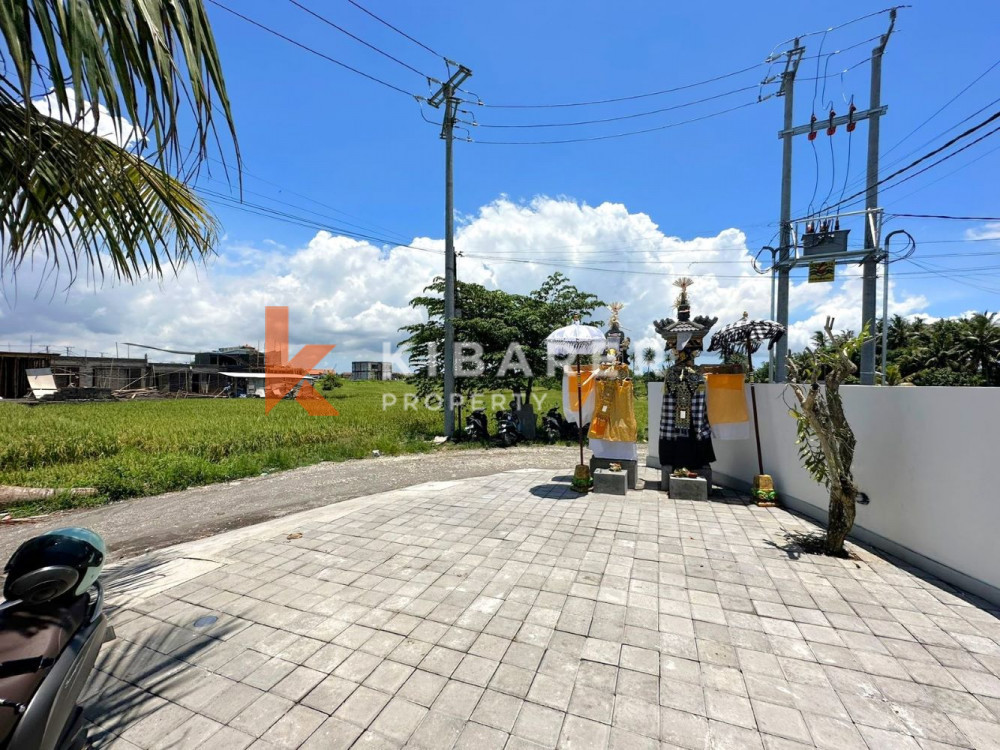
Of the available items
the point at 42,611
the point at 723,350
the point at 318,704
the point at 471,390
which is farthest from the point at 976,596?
the point at 471,390

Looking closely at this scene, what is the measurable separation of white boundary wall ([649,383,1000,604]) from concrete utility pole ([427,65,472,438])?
8.11 metres

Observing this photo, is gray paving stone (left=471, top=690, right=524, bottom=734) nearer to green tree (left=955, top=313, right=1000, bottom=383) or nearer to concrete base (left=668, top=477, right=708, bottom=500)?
concrete base (left=668, top=477, right=708, bottom=500)

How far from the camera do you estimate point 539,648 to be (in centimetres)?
234

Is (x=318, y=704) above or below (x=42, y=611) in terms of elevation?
below

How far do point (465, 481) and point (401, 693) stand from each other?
4.47m

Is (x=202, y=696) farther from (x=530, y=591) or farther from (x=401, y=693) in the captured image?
(x=530, y=591)

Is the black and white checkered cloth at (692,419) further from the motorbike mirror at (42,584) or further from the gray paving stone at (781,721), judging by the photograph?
the motorbike mirror at (42,584)

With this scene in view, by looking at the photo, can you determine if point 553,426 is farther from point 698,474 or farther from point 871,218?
point 871,218

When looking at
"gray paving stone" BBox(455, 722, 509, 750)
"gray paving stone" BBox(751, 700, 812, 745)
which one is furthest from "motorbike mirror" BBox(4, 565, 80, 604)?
"gray paving stone" BBox(751, 700, 812, 745)

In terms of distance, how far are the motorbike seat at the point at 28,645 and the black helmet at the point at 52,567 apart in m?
0.06

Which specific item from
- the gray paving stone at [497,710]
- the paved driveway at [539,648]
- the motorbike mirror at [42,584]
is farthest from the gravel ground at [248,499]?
the gray paving stone at [497,710]

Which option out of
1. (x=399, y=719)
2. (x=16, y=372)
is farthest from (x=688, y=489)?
(x=16, y=372)

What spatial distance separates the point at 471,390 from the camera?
38.1ft

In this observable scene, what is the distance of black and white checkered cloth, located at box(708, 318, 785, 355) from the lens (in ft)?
18.2
